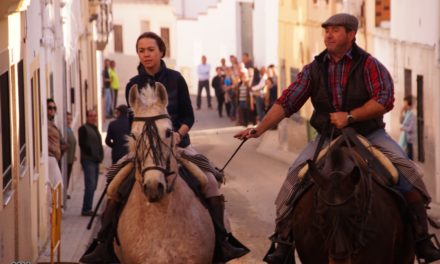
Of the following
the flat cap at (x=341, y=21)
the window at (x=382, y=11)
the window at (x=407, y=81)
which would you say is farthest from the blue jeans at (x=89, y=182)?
the flat cap at (x=341, y=21)

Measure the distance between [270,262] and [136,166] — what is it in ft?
5.15

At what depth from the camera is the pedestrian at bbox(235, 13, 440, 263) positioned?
12516 millimetres

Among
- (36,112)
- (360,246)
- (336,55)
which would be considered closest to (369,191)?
(360,246)

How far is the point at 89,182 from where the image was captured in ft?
88.4

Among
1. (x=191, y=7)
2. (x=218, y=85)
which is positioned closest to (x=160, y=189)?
(x=218, y=85)

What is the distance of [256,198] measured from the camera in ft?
96.8

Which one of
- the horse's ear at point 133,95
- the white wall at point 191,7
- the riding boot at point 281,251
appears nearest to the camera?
the horse's ear at point 133,95

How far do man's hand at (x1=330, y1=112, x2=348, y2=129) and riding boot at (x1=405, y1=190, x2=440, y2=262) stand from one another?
2.82 feet

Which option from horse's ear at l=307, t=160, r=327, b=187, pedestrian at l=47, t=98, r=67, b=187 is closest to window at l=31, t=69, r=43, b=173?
pedestrian at l=47, t=98, r=67, b=187

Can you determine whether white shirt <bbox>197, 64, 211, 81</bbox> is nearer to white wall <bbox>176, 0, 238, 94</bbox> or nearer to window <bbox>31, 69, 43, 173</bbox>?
white wall <bbox>176, 0, 238, 94</bbox>

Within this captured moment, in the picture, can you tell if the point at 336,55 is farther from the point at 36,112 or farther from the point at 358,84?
the point at 36,112

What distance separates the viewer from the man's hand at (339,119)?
483 inches

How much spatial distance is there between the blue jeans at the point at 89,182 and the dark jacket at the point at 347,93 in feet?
47.1

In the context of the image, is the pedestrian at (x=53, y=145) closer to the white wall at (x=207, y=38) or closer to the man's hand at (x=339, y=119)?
the man's hand at (x=339, y=119)
